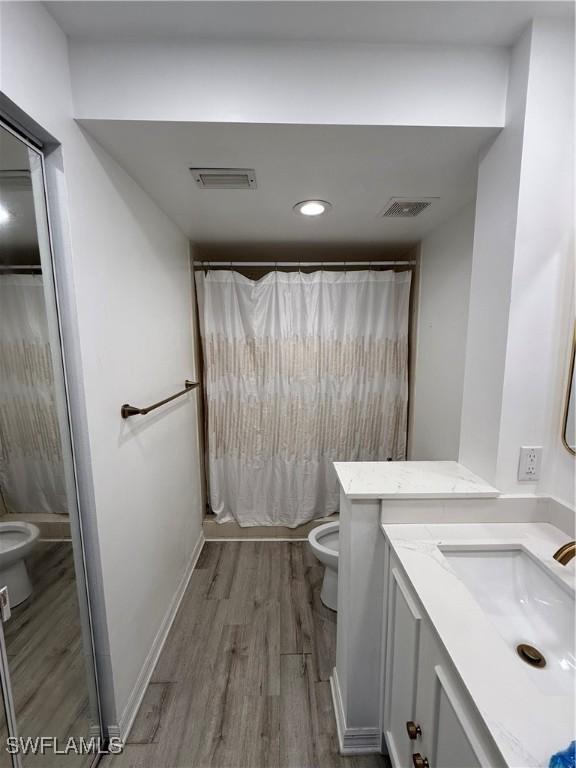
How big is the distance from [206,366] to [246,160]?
1.35 meters

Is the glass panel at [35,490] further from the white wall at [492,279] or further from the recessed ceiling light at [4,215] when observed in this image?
the white wall at [492,279]

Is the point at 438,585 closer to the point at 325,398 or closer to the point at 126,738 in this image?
the point at 126,738

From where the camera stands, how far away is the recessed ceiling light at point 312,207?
5.12 ft

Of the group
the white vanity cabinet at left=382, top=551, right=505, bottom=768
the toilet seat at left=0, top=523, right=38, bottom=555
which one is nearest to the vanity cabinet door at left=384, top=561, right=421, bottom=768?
the white vanity cabinet at left=382, top=551, right=505, bottom=768

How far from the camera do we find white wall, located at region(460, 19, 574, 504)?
953 millimetres

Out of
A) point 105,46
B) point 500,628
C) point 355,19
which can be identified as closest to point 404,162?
point 355,19

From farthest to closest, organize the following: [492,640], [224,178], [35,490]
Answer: [224,178], [35,490], [492,640]

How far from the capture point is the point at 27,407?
34.1 inches

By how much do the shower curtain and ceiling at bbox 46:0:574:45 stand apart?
769mm

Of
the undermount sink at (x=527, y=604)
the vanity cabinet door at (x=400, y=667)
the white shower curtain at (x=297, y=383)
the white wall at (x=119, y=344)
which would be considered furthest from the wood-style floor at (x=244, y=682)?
the undermount sink at (x=527, y=604)

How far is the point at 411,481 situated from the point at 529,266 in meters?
0.81

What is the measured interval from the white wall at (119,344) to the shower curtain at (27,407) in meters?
0.10

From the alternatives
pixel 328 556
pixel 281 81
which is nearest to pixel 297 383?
pixel 328 556

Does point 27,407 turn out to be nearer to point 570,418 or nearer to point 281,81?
point 281,81
